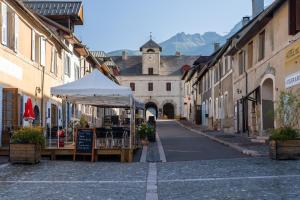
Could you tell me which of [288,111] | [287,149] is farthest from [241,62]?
[287,149]

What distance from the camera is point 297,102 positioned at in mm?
15703

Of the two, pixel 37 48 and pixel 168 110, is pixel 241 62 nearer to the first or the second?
pixel 37 48

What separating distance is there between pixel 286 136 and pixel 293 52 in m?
4.08

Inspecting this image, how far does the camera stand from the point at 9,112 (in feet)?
60.9

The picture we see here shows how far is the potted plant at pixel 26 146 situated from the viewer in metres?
14.4

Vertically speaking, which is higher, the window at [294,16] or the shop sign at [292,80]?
the window at [294,16]

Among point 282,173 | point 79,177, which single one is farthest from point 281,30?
point 79,177

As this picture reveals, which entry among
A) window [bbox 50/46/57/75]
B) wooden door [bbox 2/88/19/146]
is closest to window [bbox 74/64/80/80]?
window [bbox 50/46/57/75]

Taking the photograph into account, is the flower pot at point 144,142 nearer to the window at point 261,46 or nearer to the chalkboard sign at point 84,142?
the window at point 261,46

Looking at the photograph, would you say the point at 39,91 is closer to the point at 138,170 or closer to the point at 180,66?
the point at 138,170

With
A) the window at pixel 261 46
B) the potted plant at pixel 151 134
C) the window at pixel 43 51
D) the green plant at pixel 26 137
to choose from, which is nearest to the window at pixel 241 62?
the window at pixel 261 46

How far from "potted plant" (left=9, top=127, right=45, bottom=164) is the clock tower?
7266 centimetres

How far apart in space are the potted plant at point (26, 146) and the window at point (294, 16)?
9156 millimetres

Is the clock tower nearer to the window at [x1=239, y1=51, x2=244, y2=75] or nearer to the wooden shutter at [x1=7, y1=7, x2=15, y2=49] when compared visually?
the window at [x1=239, y1=51, x2=244, y2=75]
